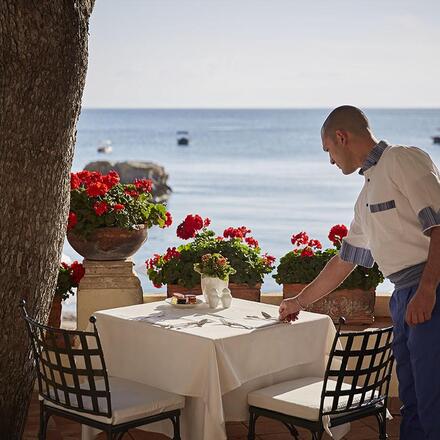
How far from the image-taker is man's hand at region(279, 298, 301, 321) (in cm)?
439

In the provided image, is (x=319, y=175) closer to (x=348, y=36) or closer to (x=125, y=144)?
(x=348, y=36)

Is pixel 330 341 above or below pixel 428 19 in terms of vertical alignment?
below

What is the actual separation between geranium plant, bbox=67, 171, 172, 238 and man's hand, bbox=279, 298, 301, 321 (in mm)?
1547

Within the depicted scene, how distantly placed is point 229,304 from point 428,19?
46.1 metres

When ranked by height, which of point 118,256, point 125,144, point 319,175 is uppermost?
point 125,144

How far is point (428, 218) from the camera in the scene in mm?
3527

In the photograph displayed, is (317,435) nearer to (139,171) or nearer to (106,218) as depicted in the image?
(106,218)

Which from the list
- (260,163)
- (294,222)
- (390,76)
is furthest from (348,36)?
(294,222)

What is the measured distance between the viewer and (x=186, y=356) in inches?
165

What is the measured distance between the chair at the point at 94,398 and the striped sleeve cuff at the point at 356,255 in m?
0.92

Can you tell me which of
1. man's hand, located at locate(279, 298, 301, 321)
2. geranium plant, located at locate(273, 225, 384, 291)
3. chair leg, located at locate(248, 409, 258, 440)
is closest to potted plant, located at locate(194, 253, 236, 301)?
man's hand, located at locate(279, 298, 301, 321)

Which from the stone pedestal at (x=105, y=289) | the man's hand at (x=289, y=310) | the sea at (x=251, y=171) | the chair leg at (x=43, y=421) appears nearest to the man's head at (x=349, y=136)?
the man's hand at (x=289, y=310)

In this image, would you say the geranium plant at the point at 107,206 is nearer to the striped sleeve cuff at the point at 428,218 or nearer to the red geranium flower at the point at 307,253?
the red geranium flower at the point at 307,253

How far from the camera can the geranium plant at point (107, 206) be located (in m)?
5.67
